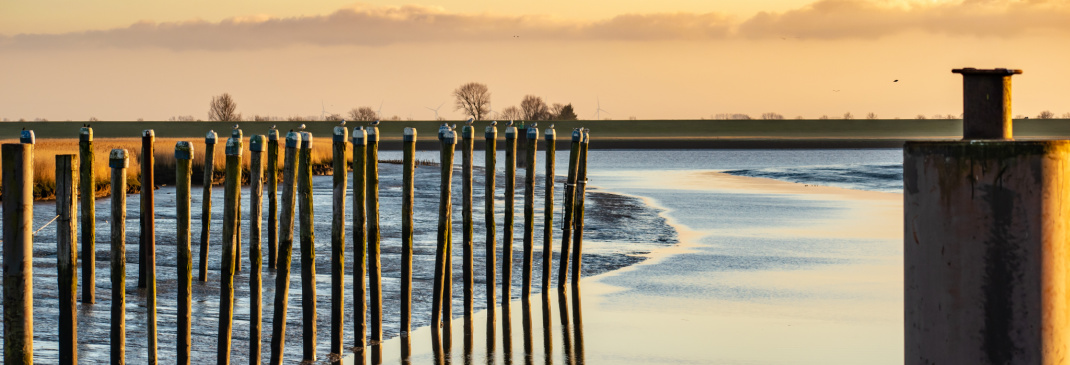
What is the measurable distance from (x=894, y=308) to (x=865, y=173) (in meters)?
39.4

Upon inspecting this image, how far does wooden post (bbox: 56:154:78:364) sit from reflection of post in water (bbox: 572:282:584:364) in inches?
145

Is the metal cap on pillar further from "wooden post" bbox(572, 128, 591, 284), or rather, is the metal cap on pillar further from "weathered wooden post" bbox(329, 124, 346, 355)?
"wooden post" bbox(572, 128, 591, 284)

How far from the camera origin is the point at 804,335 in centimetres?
999

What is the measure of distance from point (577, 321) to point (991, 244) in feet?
27.9

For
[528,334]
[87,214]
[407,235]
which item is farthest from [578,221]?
[87,214]

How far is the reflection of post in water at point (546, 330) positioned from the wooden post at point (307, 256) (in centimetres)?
183

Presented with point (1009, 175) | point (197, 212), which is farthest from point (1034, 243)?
point (197, 212)

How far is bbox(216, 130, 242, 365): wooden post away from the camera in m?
7.66

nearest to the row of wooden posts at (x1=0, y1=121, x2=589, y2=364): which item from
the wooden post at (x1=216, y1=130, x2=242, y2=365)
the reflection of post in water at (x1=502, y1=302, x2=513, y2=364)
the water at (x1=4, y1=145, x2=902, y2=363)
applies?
the wooden post at (x1=216, y1=130, x2=242, y2=365)

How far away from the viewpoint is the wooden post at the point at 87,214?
30.9ft

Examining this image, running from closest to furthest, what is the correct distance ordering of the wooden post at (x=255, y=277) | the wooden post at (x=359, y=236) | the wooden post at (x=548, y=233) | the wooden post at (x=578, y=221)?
1. the wooden post at (x=255, y=277)
2. the wooden post at (x=359, y=236)
3. the wooden post at (x=548, y=233)
4. the wooden post at (x=578, y=221)

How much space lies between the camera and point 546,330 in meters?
10.3

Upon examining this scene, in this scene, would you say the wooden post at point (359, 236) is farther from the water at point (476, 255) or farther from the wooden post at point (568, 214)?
the wooden post at point (568, 214)

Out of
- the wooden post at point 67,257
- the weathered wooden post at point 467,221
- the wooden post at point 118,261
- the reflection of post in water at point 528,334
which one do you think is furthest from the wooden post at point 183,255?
the weathered wooden post at point 467,221
